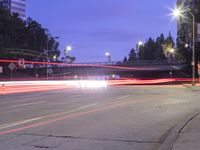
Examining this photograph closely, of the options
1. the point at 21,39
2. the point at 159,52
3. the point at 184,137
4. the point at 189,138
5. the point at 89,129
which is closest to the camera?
the point at 189,138

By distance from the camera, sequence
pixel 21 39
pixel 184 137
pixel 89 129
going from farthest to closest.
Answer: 1. pixel 21 39
2. pixel 89 129
3. pixel 184 137

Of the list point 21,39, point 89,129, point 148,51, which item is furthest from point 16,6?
point 89,129

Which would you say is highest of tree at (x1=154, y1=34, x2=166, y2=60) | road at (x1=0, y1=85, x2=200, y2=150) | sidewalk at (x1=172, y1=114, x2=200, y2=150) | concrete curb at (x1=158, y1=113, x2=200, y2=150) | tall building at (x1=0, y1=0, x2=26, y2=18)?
tall building at (x1=0, y1=0, x2=26, y2=18)

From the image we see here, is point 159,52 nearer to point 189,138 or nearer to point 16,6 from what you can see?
point 16,6

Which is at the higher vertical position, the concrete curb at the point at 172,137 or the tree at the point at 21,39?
the tree at the point at 21,39

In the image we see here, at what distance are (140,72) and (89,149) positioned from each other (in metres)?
124

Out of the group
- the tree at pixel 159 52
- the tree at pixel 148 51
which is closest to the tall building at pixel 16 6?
the tree at pixel 148 51

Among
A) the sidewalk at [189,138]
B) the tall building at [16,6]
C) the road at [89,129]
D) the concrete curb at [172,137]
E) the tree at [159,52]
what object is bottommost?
the road at [89,129]

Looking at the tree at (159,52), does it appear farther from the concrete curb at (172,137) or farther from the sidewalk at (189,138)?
the sidewalk at (189,138)

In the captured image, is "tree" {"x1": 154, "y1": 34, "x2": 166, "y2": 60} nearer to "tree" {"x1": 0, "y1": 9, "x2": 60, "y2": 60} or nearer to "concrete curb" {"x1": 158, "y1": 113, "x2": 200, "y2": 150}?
"tree" {"x1": 0, "y1": 9, "x2": 60, "y2": 60}

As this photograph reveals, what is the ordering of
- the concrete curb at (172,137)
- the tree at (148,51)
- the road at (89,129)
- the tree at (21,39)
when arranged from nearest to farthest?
1. the concrete curb at (172,137)
2. the road at (89,129)
3. the tree at (21,39)
4. the tree at (148,51)

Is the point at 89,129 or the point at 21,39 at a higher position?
the point at 21,39

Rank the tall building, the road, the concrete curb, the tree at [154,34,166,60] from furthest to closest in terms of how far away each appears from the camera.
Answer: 1. the tree at [154,34,166,60]
2. the tall building
3. the road
4. the concrete curb

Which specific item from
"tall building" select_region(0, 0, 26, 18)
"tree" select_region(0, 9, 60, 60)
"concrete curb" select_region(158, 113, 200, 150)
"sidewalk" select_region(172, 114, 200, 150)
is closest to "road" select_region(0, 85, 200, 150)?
"concrete curb" select_region(158, 113, 200, 150)
